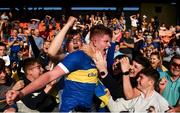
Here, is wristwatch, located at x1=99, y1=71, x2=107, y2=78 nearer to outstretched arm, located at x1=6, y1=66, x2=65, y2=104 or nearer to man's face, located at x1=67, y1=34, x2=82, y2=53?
outstretched arm, located at x1=6, y1=66, x2=65, y2=104

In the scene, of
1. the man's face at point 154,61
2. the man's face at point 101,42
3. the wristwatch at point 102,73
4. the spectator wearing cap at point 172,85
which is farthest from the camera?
the man's face at point 154,61

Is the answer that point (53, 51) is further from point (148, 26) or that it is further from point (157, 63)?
point (148, 26)

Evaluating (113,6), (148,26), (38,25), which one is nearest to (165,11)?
(113,6)

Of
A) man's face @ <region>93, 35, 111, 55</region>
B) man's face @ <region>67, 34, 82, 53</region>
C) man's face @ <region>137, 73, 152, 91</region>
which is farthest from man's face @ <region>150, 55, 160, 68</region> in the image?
man's face @ <region>93, 35, 111, 55</region>

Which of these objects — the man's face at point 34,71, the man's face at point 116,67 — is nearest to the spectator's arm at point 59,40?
the man's face at point 34,71

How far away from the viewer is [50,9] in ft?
98.3

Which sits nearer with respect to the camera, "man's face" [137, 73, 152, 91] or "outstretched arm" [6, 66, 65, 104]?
"outstretched arm" [6, 66, 65, 104]

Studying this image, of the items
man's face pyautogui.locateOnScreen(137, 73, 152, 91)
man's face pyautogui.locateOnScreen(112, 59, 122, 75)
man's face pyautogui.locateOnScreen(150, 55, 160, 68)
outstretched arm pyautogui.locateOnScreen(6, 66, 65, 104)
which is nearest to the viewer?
outstretched arm pyautogui.locateOnScreen(6, 66, 65, 104)

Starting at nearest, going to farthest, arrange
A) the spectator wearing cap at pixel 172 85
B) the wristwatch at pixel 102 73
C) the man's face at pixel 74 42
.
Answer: the wristwatch at pixel 102 73
the man's face at pixel 74 42
the spectator wearing cap at pixel 172 85

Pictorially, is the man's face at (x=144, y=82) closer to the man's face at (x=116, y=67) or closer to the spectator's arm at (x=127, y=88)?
the spectator's arm at (x=127, y=88)

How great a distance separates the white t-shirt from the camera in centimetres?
495

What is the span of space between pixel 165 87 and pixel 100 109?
95 centimetres

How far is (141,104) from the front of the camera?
4.98 meters

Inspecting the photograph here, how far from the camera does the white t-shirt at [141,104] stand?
4.95 metres
